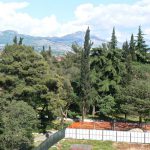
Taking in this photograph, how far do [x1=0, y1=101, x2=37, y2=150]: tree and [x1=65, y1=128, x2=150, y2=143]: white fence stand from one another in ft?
12.5

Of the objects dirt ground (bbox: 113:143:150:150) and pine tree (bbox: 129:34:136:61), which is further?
pine tree (bbox: 129:34:136:61)

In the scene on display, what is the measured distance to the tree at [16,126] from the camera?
3925 cm

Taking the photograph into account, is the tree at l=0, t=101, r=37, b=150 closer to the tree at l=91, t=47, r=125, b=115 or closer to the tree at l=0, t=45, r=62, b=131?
the tree at l=0, t=45, r=62, b=131

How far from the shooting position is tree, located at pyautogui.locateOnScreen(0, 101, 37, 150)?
39250 mm

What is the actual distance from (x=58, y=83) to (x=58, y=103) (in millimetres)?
2484

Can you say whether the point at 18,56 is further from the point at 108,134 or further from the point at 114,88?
the point at 114,88

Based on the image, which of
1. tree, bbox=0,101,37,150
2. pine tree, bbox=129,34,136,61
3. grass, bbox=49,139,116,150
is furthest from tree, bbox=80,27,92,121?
pine tree, bbox=129,34,136,61

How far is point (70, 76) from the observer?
68.2 metres

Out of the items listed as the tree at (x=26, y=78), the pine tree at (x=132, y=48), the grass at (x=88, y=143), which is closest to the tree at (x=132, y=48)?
the pine tree at (x=132, y=48)

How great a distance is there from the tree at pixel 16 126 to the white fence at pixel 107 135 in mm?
3822

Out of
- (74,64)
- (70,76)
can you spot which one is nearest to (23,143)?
(70,76)

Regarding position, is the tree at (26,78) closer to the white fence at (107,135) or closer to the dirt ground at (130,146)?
the white fence at (107,135)

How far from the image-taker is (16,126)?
39469 millimetres

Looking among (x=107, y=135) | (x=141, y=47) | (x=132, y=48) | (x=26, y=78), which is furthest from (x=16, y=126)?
(x=141, y=47)
